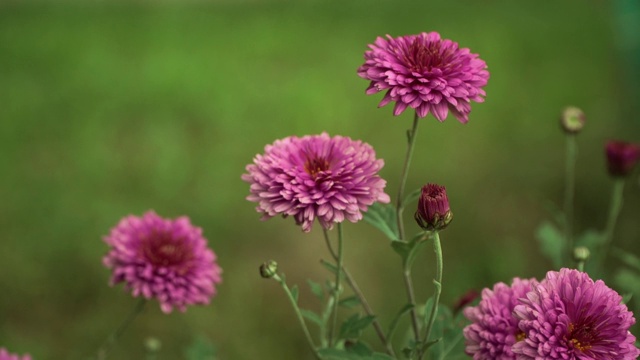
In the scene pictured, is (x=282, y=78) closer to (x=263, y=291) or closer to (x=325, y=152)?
(x=263, y=291)

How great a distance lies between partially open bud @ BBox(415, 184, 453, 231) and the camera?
0.79m

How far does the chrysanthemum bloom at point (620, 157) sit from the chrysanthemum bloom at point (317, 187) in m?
0.54

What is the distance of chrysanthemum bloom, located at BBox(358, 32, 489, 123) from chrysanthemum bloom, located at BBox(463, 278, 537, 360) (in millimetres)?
191

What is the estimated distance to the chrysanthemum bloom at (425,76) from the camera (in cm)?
84

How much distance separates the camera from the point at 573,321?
29.4 inches

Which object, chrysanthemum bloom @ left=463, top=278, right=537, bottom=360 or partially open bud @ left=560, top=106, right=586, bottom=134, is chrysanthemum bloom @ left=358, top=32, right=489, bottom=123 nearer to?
chrysanthemum bloom @ left=463, top=278, right=537, bottom=360

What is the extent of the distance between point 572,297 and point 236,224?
5.12 feet

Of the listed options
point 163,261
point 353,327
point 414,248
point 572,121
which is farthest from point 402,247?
point 572,121

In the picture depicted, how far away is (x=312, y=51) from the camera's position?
3189 mm

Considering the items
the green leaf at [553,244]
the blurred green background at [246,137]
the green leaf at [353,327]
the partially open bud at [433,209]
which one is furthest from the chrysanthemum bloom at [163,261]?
the blurred green background at [246,137]

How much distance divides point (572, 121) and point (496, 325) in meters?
0.59

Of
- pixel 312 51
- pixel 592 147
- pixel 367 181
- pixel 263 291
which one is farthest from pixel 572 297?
pixel 312 51

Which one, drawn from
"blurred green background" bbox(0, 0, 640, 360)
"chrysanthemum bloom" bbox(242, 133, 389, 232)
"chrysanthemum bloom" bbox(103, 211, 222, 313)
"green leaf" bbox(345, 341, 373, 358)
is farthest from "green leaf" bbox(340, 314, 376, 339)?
"blurred green background" bbox(0, 0, 640, 360)

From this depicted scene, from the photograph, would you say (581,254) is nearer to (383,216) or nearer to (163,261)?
(383,216)
